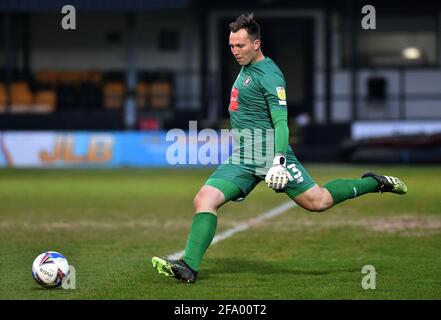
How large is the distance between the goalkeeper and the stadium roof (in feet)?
69.4

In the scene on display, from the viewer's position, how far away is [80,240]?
13.1m

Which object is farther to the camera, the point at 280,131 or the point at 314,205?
the point at 314,205

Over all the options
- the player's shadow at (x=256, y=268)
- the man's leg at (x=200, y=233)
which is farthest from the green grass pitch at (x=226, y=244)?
the man's leg at (x=200, y=233)

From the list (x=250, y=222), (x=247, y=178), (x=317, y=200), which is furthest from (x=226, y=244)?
(x=247, y=178)

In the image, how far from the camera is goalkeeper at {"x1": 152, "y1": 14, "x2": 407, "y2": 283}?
9.68m

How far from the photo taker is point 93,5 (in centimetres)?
3130

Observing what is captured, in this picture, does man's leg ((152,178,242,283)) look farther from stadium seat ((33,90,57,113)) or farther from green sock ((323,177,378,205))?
stadium seat ((33,90,57,113))

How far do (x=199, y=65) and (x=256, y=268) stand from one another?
74.5 feet

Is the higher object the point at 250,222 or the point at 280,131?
the point at 280,131

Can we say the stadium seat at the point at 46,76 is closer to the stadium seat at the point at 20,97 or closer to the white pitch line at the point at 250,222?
the stadium seat at the point at 20,97

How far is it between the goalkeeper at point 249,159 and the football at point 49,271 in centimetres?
74

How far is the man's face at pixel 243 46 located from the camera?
386 inches

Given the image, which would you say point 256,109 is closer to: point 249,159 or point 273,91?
point 273,91

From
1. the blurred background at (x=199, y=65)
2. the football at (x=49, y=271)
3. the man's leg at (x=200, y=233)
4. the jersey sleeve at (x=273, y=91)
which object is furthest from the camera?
the blurred background at (x=199, y=65)
